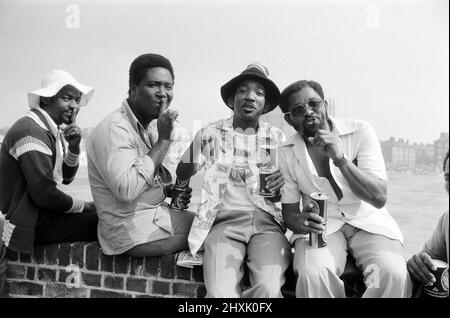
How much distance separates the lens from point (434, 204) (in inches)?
144

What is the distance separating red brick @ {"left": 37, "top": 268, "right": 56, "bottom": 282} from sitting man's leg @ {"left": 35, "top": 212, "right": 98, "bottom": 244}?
18 centimetres

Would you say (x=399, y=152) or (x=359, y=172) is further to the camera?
(x=399, y=152)

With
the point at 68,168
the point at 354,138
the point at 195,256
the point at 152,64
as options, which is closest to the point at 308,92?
the point at 354,138

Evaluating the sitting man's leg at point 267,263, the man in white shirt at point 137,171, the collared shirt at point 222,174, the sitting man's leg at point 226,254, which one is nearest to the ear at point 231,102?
the collared shirt at point 222,174

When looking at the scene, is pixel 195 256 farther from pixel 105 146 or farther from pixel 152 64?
pixel 152 64

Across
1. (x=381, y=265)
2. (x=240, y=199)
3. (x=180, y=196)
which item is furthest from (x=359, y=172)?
(x=180, y=196)

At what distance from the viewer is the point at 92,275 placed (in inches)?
95.0

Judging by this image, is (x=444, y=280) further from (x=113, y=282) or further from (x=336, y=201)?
A: (x=113, y=282)

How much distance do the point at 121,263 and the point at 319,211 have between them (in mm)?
1233

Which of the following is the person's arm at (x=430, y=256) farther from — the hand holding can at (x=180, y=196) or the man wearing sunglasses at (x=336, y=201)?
the hand holding can at (x=180, y=196)

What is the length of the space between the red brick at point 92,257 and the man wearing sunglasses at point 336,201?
120 cm

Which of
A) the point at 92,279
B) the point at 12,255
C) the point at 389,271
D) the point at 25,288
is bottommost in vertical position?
the point at 25,288

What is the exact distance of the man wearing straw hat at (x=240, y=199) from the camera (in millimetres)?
2170

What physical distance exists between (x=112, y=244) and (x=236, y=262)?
75 centimetres
